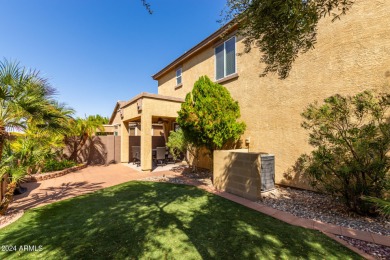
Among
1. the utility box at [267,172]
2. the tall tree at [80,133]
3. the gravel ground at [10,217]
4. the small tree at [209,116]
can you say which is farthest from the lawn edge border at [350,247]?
the tall tree at [80,133]

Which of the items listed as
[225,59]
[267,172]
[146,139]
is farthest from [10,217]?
[225,59]

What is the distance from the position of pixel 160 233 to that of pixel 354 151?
5669 mm

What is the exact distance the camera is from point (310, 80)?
723cm

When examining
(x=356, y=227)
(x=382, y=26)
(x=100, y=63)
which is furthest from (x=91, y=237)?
(x=100, y=63)

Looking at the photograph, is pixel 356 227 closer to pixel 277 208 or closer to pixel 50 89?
pixel 277 208

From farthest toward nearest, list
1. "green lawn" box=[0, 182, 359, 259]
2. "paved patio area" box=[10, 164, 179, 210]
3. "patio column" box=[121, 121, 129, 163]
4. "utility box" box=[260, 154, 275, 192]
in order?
"patio column" box=[121, 121, 129, 163], "utility box" box=[260, 154, 275, 192], "paved patio area" box=[10, 164, 179, 210], "green lawn" box=[0, 182, 359, 259]

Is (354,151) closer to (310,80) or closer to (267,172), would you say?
(267,172)

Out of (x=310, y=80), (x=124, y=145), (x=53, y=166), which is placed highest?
(x=310, y=80)

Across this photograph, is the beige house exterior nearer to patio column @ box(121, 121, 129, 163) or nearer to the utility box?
patio column @ box(121, 121, 129, 163)

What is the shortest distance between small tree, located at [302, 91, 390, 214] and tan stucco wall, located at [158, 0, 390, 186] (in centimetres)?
144

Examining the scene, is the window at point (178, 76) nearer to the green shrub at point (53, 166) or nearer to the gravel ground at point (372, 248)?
the green shrub at point (53, 166)

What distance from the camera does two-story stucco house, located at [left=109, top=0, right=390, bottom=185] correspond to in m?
5.78

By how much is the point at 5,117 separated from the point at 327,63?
10957 millimetres

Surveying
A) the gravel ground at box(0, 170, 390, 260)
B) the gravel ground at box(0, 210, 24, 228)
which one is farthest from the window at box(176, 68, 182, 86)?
the gravel ground at box(0, 210, 24, 228)
